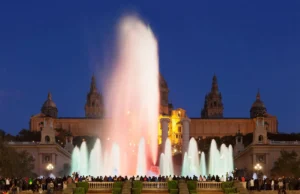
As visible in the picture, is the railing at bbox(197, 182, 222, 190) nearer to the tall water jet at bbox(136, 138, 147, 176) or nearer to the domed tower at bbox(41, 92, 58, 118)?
the tall water jet at bbox(136, 138, 147, 176)

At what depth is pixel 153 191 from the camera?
58.4 metres

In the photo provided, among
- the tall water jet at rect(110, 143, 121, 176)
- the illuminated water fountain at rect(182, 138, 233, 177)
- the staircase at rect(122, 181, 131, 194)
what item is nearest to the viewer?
the staircase at rect(122, 181, 131, 194)

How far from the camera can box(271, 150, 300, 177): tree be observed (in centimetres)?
9953

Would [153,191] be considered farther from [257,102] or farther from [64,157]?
[257,102]

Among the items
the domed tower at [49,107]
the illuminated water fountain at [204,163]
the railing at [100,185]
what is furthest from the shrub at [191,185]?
the domed tower at [49,107]

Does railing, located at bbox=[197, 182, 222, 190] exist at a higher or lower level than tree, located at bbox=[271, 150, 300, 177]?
lower

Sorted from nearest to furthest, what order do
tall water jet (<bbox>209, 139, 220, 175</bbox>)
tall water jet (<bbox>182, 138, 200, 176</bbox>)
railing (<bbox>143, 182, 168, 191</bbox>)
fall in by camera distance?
railing (<bbox>143, 182, 168, 191</bbox>) → tall water jet (<bbox>182, 138, 200, 176</bbox>) → tall water jet (<bbox>209, 139, 220, 175</bbox>)

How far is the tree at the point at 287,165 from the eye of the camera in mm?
99525

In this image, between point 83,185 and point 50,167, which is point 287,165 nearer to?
point 50,167

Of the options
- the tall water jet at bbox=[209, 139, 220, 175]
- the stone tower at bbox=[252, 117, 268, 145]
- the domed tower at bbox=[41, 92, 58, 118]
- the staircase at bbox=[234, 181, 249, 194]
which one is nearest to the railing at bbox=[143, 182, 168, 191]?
the staircase at bbox=[234, 181, 249, 194]

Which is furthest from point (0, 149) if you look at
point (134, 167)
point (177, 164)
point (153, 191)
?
point (177, 164)

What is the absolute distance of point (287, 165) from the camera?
345 feet

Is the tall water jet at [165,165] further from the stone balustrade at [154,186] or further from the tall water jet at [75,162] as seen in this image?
the stone balustrade at [154,186]

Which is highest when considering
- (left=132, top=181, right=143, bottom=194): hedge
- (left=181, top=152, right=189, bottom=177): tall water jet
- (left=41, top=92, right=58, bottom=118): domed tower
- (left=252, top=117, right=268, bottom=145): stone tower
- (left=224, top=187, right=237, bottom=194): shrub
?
(left=41, top=92, right=58, bottom=118): domed tower
